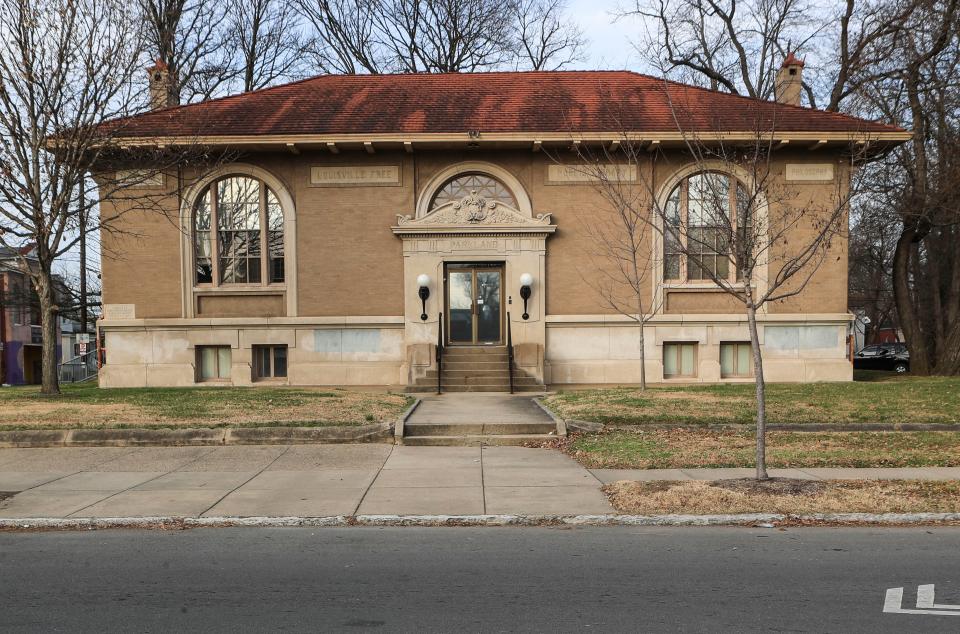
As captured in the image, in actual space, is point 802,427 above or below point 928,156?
below

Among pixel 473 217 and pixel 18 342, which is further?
pixel 18 342

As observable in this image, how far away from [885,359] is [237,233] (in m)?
34.7

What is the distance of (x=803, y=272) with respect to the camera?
18.3 metres

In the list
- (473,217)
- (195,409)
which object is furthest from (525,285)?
(195,409)

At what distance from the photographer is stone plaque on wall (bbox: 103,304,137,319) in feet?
60.0

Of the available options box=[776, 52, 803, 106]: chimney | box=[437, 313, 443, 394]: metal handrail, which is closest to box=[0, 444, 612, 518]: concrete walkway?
box=[437, 313, 443, 394]: metal handrail

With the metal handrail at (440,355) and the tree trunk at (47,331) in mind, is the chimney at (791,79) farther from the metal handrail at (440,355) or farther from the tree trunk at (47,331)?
the tree trunk at (47,331)

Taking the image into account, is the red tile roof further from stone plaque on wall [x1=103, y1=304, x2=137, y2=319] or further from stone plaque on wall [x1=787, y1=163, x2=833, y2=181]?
stone plaque on wall [x1=103, y1=304, x2=137, y2=319]

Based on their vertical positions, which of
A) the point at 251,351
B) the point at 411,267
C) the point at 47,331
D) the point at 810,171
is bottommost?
the point at 251,351

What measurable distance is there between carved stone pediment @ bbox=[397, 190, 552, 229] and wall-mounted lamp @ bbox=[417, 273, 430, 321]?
1.35 metres

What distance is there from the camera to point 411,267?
1822 centimetres

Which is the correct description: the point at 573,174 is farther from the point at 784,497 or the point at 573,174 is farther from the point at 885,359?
the point at 885,359

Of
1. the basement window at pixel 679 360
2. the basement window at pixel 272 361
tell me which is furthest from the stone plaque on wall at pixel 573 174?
the basement window at pixel 272 361

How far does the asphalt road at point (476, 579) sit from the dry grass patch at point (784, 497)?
1.53 ft
